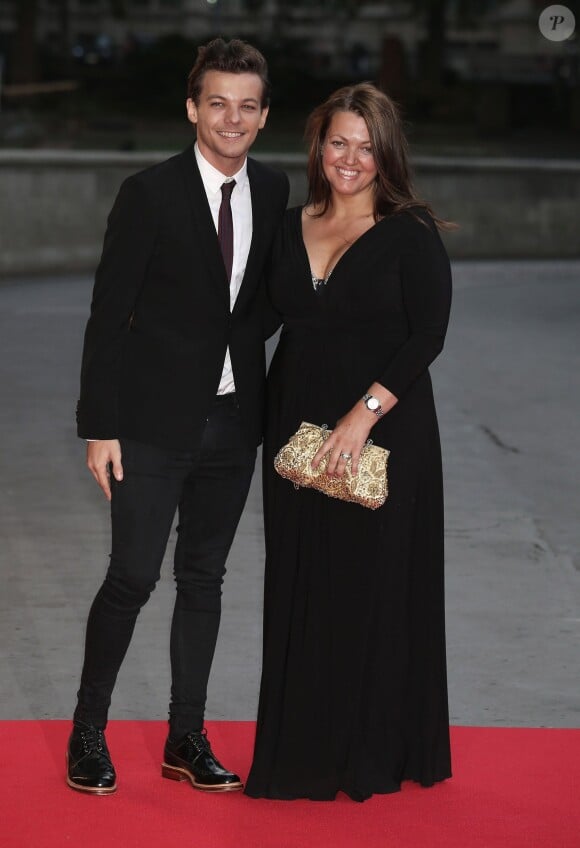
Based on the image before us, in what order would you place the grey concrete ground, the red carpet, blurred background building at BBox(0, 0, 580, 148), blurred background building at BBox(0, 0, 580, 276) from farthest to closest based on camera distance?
1. blurred background building at BBox(0, 0, 580, 148)
2. blurred background building at BBox(0, 0, 580, 276)
3. the grey concrete ground
4. the red carpet

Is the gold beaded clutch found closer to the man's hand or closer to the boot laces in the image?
the man's hand

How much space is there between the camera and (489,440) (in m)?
10.4

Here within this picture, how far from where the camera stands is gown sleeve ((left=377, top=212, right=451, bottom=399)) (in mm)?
4293

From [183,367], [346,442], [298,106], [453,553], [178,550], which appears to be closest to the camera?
[346,442]

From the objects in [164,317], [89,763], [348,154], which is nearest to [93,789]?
[89,763]

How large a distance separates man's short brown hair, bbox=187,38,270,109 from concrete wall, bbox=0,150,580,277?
1565 centimetres

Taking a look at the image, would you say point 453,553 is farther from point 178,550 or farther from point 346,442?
point 346,442

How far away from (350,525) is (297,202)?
16960 millimetres

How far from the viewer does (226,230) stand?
4.39m

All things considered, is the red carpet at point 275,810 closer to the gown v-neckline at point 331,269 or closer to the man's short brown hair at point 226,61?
the gown v-neckline at point 331,269

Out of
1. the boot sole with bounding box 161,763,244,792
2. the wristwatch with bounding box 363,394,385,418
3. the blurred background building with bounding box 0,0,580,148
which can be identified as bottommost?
the blurred background building with bounding box 0,0,580,148

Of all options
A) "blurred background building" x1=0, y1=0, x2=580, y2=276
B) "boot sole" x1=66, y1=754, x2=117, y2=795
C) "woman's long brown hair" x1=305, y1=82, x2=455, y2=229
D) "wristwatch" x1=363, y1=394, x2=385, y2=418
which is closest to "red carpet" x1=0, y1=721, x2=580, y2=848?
"boot sole" x1=66, y1=754, x2=117, y2=795

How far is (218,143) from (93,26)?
255 ft

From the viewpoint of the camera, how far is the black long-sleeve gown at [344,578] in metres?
4.41
